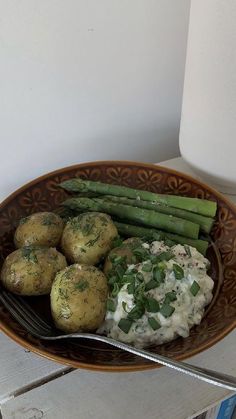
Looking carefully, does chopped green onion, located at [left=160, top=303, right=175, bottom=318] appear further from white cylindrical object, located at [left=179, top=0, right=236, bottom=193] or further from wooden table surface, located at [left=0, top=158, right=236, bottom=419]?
white cylindrical object, located at [left=179, top=0, right=236, bottom=193]

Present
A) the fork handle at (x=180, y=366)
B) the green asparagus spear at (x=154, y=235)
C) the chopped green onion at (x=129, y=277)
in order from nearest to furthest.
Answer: the fork handle at (x=180, y=366) < the chopped green onion at (x=129, y=277) < the green asparagus spear at (x=154, y=235)

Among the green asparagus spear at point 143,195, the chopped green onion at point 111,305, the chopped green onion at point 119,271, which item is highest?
the green asparagus spear at point 143,195

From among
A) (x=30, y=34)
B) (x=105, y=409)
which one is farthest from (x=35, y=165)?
(x=105, y=409)

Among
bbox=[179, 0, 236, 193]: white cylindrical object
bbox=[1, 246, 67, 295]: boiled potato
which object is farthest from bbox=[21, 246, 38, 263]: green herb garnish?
bbox=[179, 0, 236, 193]: white cylindrical object

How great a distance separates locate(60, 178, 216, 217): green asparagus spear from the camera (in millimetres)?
715

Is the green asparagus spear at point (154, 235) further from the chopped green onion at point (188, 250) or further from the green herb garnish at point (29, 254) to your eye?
the green herb garnish at point (29, 254)

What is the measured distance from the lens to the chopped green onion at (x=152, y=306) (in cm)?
55

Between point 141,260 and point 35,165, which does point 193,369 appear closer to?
point 141,260

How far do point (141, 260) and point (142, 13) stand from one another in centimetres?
44

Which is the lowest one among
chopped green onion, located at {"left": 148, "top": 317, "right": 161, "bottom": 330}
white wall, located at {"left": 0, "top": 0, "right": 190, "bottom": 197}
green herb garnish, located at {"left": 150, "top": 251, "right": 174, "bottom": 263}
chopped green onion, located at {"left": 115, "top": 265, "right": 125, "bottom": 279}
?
chopped green onion, located at {"left": 148, "top": 317, "right": 161, "bottom": 330}

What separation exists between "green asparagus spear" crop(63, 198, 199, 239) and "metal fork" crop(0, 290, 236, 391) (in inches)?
7.2

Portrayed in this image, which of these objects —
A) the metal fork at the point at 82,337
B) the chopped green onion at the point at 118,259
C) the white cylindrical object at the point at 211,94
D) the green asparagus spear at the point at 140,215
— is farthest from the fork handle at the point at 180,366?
the white cylindrical object at the point at 211,94

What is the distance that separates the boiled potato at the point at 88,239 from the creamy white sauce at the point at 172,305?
6 centimetres

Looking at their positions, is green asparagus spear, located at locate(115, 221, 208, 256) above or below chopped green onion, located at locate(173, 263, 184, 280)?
below
